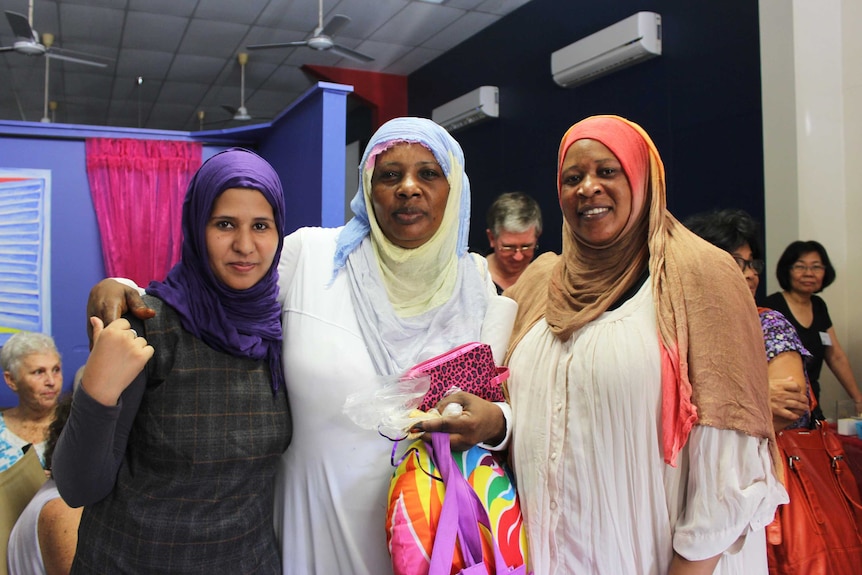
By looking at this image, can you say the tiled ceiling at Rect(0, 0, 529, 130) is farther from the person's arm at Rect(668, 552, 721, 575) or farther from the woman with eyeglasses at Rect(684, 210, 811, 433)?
the person's arm at Rect(668, 552, 721, 575)

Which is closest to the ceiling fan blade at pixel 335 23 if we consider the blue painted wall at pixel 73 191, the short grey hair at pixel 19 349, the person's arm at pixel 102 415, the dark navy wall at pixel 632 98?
the dark navy wall at pixel 632 98

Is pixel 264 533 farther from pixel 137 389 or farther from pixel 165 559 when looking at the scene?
pixel 137 389

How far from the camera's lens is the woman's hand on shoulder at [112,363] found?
4.10ft

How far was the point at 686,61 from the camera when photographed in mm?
5227

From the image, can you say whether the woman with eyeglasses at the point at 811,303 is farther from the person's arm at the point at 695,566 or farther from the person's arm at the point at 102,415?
the person's arm at the point at 102,415

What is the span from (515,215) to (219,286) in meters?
2.13

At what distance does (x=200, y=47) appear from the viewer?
316 inches

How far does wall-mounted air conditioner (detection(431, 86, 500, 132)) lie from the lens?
7.58m

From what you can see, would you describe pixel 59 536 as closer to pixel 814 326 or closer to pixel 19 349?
pixel 19 349

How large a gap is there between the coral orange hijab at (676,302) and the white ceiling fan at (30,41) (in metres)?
6.10

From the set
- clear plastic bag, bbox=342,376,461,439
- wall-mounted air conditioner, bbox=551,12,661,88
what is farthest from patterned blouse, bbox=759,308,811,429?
wall-mounted air conditioner, bbox=551,12,661,88

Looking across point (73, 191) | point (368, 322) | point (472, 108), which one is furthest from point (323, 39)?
point (368, 322)

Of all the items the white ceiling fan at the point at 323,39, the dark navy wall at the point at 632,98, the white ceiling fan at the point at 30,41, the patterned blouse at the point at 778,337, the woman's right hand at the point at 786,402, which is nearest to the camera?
the woman's right hand at the point at 786,402

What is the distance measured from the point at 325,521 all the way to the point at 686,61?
4.72 metres
